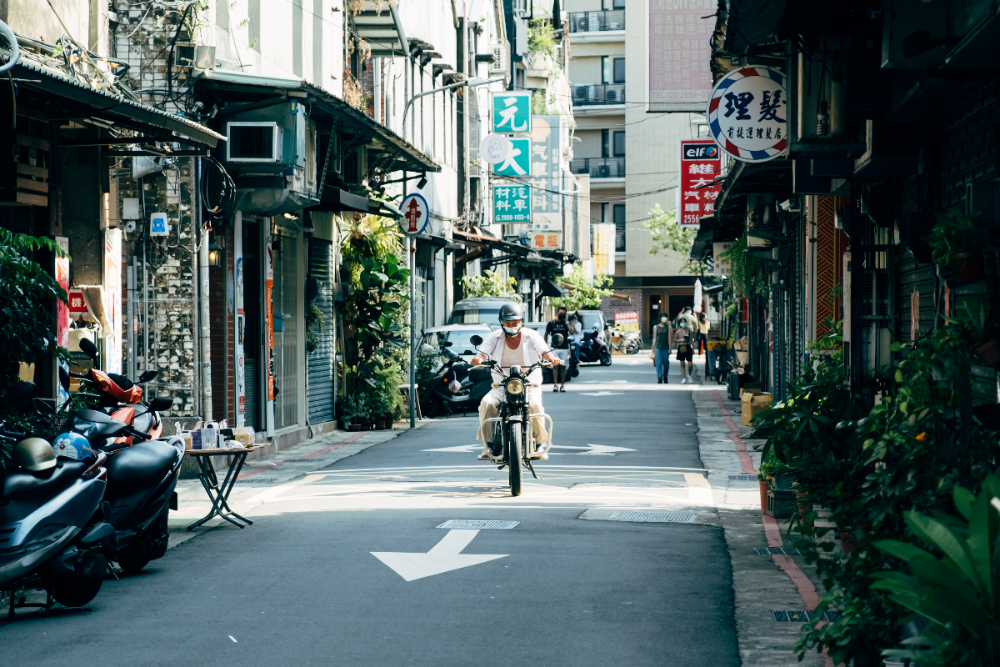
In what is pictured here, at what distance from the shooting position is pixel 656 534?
9.88 meters

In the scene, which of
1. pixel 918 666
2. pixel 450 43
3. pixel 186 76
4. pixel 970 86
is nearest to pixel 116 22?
pixel 186 76

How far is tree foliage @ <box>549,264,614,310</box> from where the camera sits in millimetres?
57344

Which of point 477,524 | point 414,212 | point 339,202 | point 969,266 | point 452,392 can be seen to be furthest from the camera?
point 452,392

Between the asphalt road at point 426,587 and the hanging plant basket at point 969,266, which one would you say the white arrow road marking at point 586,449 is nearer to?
the asphalt road at point 426,587

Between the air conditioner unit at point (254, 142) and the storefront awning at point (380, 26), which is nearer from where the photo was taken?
the air conditioner unit at point (254, 142)

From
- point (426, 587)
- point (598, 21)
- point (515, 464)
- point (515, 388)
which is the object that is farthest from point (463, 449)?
point (598, 21)

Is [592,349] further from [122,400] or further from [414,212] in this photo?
[122,400]

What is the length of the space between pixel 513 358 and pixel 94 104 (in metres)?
5.33

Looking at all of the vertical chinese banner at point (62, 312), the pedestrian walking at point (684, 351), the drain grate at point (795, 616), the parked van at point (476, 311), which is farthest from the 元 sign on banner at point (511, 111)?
the drain grate at point (795, 616)

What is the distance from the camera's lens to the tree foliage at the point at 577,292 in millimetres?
57344

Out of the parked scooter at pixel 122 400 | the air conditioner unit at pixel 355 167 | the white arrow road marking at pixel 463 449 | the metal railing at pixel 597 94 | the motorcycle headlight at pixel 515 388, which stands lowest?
the white arrow road marking at pixel 463 449

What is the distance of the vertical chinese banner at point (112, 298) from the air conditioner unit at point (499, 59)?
3049 centimetres

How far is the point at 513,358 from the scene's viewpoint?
1295 cm

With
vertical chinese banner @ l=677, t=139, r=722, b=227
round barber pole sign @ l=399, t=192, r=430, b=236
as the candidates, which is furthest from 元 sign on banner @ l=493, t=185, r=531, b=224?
round barber pole sign @ l=399, t=192, r=430, b=236
